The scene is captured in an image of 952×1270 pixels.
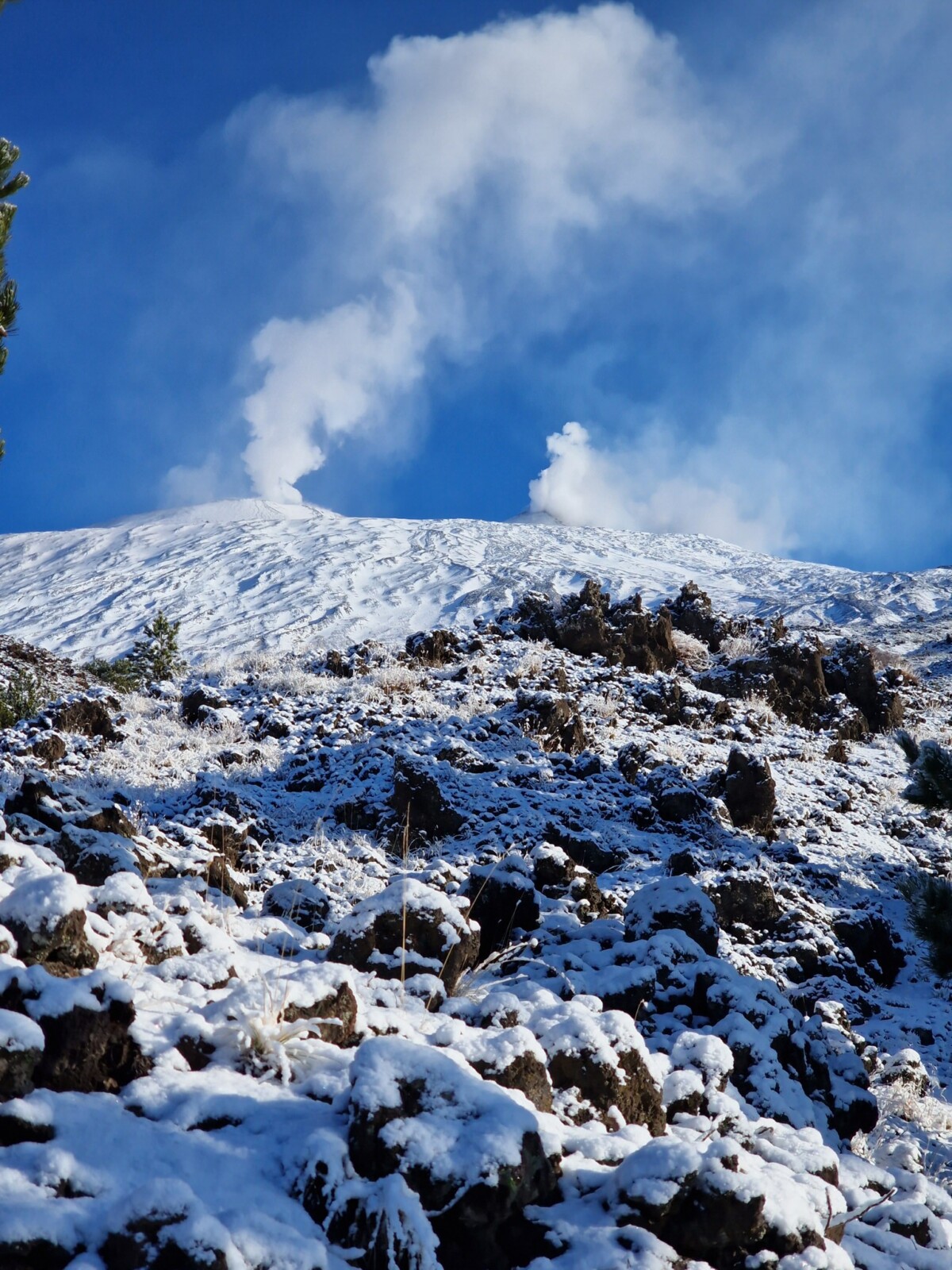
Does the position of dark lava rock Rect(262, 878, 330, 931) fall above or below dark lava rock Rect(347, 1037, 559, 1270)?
above

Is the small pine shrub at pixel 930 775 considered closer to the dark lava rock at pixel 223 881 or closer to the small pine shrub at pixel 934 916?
the small pine shrub at pixel 934 916

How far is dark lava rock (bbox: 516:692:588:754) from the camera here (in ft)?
39.1

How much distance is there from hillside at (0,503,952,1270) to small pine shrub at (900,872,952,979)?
14cm

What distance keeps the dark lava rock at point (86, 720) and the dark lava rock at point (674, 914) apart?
750 centimetres

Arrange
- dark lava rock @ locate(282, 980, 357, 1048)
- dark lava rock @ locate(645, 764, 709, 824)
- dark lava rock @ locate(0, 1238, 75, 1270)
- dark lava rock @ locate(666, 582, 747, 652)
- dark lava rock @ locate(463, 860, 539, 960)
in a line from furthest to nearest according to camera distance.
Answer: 1. dark lava rock @ locate(666, 582, 747, 652)
2. dark lava rock @ locate(645, 764, 709, 824)
3. dark lava rock @ locate(463, 860, 539, 960)
4. dark lava rock @ locate(282, 980, 357, 1048)
5. dark lava rock @ locate(0, 1238, 75, 1270)

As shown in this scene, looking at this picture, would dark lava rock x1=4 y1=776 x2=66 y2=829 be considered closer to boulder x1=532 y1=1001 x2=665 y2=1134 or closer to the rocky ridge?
the rocky ridge

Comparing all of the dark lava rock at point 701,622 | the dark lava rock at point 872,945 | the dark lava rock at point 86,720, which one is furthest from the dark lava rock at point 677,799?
the dark lava rock at point 701,622

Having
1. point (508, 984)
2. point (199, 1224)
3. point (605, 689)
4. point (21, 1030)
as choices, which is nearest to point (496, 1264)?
point (199, 1224)

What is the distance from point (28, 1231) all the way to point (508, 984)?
3123 mm

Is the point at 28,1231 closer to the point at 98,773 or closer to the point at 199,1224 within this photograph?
the point at 199,1224

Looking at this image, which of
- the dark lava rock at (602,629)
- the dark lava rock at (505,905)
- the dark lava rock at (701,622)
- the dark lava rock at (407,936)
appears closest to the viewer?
the dark lava rock at (407,936)

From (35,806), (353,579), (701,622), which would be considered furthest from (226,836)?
(353,579)

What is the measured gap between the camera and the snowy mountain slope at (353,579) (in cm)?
3753

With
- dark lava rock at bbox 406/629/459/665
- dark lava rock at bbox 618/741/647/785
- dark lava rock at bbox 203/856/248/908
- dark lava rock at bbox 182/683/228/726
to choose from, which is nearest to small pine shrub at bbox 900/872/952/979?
dark lava rock at bbox 618/741/647/785
